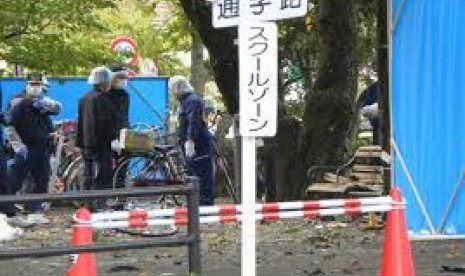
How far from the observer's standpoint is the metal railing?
7.12 meters

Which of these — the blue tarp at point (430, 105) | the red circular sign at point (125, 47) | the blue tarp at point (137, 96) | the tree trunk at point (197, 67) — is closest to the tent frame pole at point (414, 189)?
the blue tarp at point (430, 105)

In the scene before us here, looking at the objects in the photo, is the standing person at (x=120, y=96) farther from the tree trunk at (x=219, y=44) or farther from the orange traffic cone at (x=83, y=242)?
the orange traffic cone at (x=83, y=242)

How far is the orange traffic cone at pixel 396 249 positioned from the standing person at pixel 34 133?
6298mm

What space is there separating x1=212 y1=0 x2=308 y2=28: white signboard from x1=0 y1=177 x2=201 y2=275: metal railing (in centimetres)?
133

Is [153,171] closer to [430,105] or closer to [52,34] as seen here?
[430,105]

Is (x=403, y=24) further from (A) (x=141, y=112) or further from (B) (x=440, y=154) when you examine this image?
(A) (x=141, y=112)

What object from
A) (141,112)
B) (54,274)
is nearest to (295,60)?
(141,112)

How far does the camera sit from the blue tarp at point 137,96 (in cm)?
2000

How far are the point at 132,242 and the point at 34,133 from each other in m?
6.21

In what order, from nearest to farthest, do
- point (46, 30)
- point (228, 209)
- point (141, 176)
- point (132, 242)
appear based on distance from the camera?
point (132, 242)
point (228, 209)
point (141, 176)
point (46, 30)

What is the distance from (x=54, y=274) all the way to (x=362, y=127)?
16.0 m

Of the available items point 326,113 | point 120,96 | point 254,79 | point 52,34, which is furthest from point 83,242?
point 52,34

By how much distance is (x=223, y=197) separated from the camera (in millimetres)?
19250

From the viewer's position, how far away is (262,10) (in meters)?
7.03
